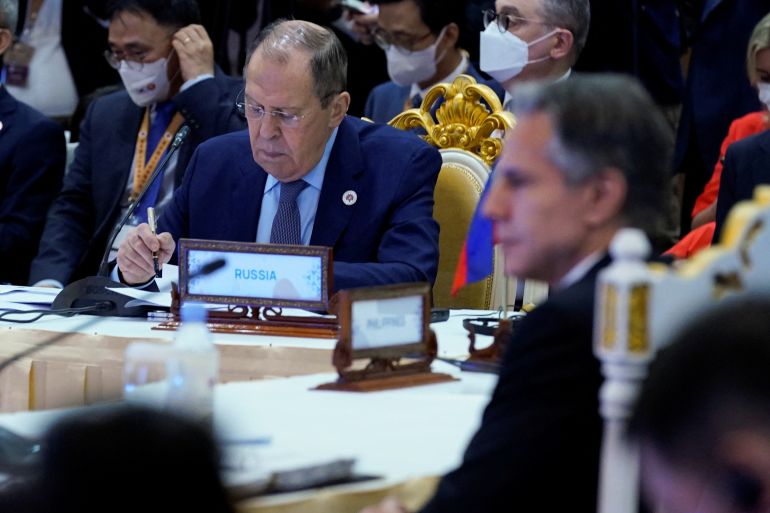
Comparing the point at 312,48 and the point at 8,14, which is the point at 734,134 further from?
the point at 8,14

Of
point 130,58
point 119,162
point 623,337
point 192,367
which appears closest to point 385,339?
point 192,367

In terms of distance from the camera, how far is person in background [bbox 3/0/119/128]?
21.0 ft

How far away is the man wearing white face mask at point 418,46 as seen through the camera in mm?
5914

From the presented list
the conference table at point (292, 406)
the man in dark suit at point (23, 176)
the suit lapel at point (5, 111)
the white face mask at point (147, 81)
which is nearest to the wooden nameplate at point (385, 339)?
the conference table at point (292, 406)

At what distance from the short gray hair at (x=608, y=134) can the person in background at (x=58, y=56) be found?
494cm

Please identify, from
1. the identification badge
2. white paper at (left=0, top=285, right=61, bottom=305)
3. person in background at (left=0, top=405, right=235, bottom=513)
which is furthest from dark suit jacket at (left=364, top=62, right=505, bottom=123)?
person in background at (left=0, top=405, right=235, bottom=513)

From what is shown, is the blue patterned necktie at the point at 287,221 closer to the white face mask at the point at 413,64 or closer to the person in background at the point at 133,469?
the white face mask at the point at 413,64

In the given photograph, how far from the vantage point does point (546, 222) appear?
1738mm

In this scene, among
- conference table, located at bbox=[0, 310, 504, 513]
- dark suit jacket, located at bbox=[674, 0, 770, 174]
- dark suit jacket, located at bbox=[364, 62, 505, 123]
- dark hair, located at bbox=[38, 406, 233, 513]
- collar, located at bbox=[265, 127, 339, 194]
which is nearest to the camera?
dark hair, located at bbox=[38, 406, 233, 513]

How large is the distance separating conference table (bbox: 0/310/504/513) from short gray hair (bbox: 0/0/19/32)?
8.01 ft

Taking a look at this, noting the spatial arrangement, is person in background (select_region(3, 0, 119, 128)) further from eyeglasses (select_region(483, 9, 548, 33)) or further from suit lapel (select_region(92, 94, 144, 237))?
eyeglasses (select_region(483, 9, 548, 33))

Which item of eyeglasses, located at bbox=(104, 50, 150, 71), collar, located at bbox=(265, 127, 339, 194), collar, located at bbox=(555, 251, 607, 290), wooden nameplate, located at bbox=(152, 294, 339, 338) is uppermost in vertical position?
eyeglasses, located at bbox=(104, 50, 150, 71)

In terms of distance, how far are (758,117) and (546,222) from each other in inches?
144

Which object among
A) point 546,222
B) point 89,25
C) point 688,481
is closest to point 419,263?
point 546,222
